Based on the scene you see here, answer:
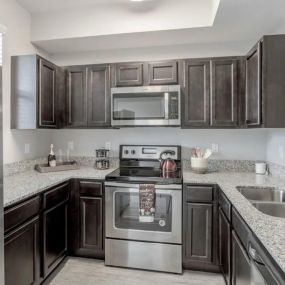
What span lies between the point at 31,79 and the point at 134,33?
1.20m

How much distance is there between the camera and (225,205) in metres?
1.94

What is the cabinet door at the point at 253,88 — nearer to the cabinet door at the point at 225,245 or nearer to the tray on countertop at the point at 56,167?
the cabinet door at the point at 225,245

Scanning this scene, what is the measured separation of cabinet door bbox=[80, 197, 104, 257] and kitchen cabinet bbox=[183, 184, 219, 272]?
2.86 feet

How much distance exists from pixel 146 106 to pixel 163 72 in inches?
A: 17.7

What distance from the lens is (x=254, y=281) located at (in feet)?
4.02

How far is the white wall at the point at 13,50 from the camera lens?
241cm

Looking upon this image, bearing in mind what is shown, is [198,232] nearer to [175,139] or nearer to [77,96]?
[175,139]

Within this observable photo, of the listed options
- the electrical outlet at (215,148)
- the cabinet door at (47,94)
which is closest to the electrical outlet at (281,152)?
the electrical outlet at (215,148)

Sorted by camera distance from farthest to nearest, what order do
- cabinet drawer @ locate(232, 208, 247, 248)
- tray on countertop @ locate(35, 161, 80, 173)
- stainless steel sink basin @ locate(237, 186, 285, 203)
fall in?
tray on countertop @ locate(35, 161, 80, 173) → stainless steel sink basin @ locate(237, 186, 285, 203) → cabinet drawer @ locate(232, 208, 247, 248)

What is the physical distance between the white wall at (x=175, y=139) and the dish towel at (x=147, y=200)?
83cm

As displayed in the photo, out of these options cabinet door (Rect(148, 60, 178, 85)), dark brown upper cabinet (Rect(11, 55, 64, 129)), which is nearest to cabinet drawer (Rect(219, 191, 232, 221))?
cabinet door (Rect(148, 60, 178, 85))

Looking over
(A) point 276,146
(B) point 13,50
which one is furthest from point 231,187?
(B) point 13,50

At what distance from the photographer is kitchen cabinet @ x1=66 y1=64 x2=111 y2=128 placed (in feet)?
9.18

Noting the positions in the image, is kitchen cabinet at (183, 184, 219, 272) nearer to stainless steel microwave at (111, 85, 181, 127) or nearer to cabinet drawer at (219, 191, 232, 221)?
cabinet drawer at (219, 191, 232, 221)
